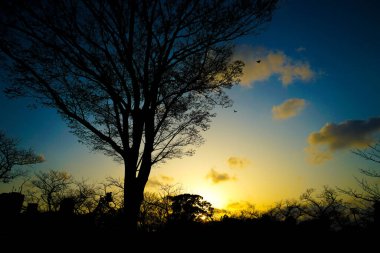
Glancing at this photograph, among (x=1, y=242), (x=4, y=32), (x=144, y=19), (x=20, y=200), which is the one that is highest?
(x=144, y=19)

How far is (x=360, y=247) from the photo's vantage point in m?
5.34

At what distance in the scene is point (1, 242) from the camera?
7.97m

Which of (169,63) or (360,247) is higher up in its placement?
(169,63)

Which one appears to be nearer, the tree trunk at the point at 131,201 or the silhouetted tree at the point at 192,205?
the tree trunk at the point at 131,201

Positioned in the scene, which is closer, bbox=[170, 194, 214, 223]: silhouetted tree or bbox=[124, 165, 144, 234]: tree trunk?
bbox=[124, 165, 144, 234]: tree trunk

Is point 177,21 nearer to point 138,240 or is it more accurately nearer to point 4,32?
point 4,32

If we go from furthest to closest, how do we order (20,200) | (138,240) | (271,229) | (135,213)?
(20,200) < (135,213) < (138,240) < (271,229)

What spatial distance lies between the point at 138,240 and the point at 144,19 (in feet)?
25.2

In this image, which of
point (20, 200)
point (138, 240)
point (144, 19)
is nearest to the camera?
point (138, 240)

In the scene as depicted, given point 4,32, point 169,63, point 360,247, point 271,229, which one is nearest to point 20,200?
point 4,32

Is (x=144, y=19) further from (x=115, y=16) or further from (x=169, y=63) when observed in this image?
(x=169, y=63)

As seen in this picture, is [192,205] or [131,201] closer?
[131,201]

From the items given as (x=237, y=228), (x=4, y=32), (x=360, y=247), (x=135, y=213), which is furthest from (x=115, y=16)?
(x=360, y=247)

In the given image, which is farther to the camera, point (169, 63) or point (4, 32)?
point (169, 63)
